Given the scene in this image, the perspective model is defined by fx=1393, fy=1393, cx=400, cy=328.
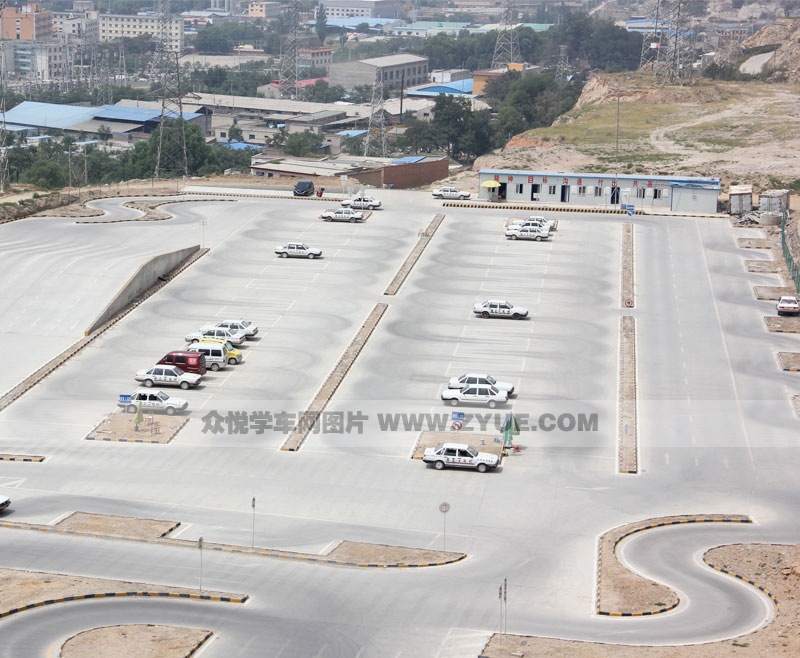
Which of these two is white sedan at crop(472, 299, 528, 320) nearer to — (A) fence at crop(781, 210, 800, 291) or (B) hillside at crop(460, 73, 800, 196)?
(A) fence at crop(781, 210, 800, 291)

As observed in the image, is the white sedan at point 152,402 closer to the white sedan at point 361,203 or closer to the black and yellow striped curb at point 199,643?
the black and yellow striped curb at point 199,643

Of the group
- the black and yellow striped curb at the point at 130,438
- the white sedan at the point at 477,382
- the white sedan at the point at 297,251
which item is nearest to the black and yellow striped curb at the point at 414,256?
the white sedan at the point at 297,251

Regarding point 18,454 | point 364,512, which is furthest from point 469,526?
point 18,454

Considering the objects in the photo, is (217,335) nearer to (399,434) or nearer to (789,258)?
(399,434)

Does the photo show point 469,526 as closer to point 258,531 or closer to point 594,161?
point 258,531

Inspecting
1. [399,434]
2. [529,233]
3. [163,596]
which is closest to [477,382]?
[399,434]

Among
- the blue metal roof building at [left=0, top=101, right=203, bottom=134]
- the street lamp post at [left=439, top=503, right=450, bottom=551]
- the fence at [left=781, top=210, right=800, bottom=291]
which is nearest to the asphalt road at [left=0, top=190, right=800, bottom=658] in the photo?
the street lamp post at [left=439, top=503, right=450, bottom=551]
